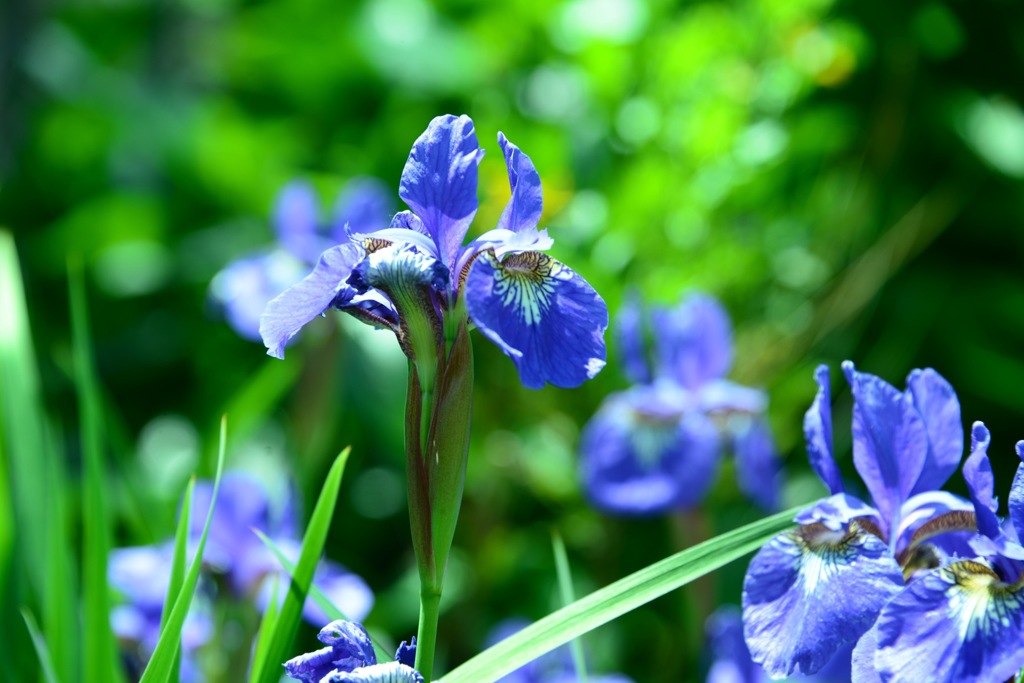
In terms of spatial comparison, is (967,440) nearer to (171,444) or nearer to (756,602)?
(756,602)

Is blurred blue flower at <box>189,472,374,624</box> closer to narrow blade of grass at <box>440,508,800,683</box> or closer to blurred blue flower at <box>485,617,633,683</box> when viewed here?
blurred blue flower at <box>485,617,633,683</box>

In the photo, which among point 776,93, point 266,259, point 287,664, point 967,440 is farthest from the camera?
point 776,93

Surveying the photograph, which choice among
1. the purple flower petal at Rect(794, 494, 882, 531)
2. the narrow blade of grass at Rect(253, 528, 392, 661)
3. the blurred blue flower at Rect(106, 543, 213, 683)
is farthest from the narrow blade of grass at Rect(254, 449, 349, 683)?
the blurred blue flower at Rect(106, 543, 213, 683)

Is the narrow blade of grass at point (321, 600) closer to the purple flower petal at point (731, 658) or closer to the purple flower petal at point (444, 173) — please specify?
the purple flower petal at point (444, 173)

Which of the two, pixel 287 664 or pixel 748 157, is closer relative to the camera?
pixel 287 664

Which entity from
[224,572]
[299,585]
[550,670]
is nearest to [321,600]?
[299,585]

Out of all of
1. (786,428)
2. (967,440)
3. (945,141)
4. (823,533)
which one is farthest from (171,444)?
(823,533)
